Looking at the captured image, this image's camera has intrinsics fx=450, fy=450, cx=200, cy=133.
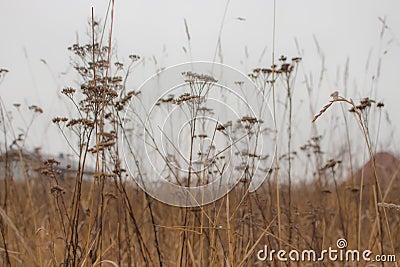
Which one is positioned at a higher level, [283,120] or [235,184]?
[283,120]

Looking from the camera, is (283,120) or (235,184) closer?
(235,184)

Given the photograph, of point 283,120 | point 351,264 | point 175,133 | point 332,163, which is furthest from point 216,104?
point 351,264

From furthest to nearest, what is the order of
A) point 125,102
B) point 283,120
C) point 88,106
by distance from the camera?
1. point 283,120
2. point 125,102
3. point 88,106

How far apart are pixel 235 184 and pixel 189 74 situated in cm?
50

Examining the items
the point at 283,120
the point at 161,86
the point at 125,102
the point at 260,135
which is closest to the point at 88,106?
the point at 125,102

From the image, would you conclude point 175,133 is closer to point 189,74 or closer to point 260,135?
point 260,135

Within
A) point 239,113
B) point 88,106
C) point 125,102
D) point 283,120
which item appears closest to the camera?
point 88,106

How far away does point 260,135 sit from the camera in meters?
1.94

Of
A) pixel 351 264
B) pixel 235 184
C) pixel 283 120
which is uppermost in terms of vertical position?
pixel 283 120

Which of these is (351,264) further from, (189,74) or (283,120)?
(189,74)

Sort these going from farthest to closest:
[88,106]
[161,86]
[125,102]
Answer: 1. [161,86]
2. [125,102]
3. [88,106]

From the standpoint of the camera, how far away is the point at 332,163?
6.25 feet

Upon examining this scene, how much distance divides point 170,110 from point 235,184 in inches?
17.5

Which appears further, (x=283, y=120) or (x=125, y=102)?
(x=283, y=120)
